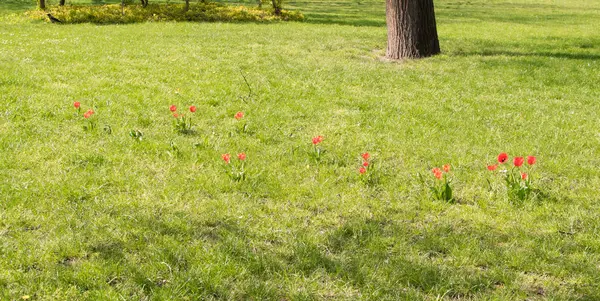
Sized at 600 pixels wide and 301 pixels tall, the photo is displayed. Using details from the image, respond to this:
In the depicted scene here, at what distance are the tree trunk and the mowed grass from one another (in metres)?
0.87

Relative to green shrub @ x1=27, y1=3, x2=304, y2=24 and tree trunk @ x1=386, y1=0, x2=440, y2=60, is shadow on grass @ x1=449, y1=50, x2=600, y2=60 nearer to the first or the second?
tree trunk @ x1=386, y1=0, x2=440, y2=60

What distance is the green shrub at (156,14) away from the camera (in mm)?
17328

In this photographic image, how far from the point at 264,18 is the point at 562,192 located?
15634mm

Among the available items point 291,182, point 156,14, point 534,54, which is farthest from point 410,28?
point 156,14

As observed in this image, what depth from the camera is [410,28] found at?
1129 cm

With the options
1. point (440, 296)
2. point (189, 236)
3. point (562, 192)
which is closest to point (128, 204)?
point (189, 236)

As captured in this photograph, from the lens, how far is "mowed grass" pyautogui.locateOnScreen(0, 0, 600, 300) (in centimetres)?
359

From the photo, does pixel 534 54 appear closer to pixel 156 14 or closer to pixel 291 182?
pixel 291 182

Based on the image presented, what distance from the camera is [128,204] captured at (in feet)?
15.0

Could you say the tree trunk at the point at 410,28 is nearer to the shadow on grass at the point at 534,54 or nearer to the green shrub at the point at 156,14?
the shadow on grass at the point at 534,54

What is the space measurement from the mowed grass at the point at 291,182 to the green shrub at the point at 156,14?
6618mm

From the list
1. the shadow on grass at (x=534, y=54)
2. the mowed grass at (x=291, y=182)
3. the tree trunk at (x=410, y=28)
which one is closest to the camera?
the mowed grass at (x=291, y=182)

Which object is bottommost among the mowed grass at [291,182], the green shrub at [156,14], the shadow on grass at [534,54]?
the mowed grass at [291,182]

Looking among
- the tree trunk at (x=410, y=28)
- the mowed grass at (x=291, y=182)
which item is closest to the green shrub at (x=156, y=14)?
the mowed grass at (x=291, y=182)
